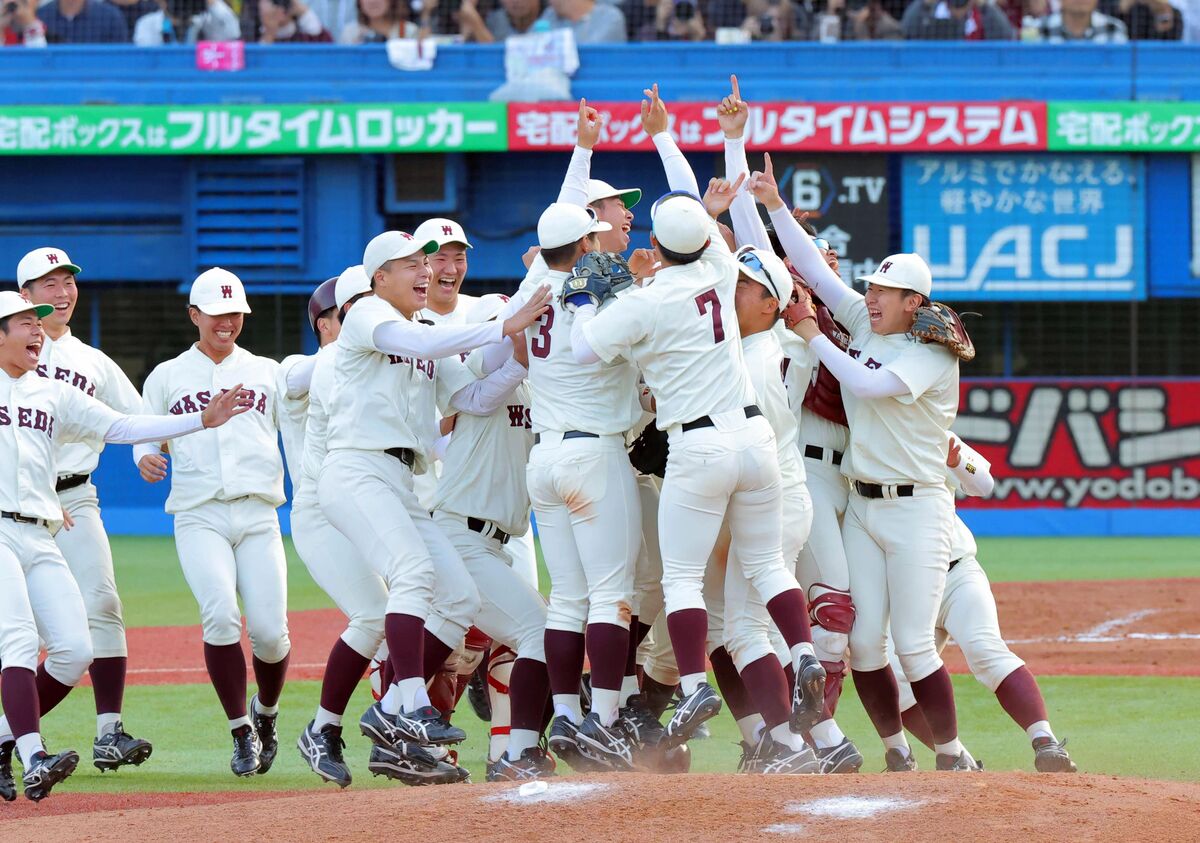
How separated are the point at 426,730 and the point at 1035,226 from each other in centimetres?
1158

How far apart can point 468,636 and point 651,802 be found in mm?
1954

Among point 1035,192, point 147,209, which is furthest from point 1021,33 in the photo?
point 147,209

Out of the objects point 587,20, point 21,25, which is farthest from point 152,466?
point 21,25

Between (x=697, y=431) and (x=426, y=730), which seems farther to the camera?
(x=426, y=730)

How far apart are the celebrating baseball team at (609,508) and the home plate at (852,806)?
744 millimetres

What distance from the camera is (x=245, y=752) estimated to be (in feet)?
22.0

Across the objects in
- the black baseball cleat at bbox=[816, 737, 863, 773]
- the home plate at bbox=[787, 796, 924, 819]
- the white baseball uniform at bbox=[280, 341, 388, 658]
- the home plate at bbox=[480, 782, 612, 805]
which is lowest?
Result: the black baseball cleat at bbox=[816, 737, 863, 773]

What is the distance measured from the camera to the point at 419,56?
53.7 feet

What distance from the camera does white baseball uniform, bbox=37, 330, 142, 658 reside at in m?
6.84

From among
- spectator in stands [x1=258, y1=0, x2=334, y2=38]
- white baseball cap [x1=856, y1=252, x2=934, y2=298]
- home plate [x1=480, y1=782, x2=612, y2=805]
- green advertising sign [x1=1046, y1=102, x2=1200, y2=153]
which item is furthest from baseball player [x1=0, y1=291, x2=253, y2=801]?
green advertising sign [x1=1046, y1=102, x2=1200, y2=153]

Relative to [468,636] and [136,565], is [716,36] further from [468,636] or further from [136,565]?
[468,636]

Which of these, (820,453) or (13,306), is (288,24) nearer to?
(13,306)

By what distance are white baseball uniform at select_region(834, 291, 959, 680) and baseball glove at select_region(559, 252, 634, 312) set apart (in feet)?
3.22

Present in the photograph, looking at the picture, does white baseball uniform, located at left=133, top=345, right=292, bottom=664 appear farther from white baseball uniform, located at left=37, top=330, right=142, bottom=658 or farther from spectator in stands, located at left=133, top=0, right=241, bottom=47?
spectator in stands, located at left=133, top=0, right=241, bottom=47
